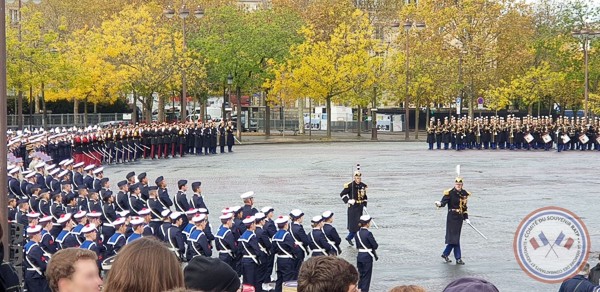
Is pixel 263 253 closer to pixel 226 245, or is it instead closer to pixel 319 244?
pixel 226 245

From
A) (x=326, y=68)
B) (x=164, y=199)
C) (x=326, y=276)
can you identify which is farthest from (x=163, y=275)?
(x=326, y=68)

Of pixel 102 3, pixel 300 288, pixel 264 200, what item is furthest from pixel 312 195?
pixel 102 3

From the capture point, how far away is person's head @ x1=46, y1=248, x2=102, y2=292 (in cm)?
566

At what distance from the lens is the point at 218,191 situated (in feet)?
100

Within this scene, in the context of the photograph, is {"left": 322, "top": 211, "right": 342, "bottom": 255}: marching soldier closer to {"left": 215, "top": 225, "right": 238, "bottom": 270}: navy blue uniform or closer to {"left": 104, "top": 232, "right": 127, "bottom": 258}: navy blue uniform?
{"left": 215, "top": 225, "right": 238, "bottom": 270}: navy blue uniform

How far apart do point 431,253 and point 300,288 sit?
14.8 m

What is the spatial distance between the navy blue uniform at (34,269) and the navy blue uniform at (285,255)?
366 cm

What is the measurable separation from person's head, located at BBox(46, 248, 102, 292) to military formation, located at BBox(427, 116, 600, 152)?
47.1 m

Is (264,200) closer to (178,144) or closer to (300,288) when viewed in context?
(178,144)

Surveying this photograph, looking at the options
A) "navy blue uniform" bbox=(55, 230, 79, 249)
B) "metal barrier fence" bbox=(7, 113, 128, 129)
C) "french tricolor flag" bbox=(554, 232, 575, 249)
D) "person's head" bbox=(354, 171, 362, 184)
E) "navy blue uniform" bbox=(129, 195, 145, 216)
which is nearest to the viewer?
"navy blue uniform" bbox=(55, 230, 79, 249)

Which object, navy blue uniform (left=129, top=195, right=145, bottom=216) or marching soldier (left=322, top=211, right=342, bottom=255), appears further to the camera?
navy blue uniform (left=129, top=195, right=145, bottom=216)

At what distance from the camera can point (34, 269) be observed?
1523cm

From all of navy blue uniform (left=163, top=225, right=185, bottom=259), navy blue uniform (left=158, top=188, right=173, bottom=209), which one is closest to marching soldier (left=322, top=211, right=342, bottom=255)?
navy blue uniform (left=163, top=225, right=185, bottom=259)

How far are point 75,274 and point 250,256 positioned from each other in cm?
1093
